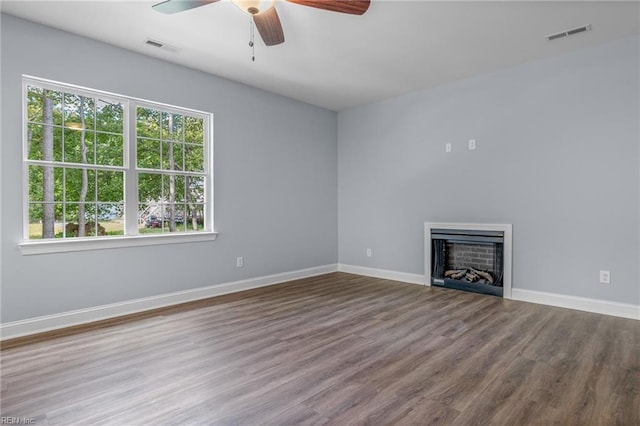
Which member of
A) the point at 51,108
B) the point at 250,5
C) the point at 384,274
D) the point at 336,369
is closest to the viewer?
the point at 250,5

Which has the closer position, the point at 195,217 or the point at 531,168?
the point at 531,168

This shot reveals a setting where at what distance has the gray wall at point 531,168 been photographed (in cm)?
360

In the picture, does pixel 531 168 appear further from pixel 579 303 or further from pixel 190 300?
pixel 190 300

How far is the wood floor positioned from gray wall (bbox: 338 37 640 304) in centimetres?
69

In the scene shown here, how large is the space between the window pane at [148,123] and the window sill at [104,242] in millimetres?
1166

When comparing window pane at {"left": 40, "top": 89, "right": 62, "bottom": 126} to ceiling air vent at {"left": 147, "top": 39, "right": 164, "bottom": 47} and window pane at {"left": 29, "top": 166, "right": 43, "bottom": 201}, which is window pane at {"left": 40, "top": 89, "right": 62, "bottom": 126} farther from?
ceiling air vent at {"left": 147, "top": 39, "right": 164, "bottom": 47}

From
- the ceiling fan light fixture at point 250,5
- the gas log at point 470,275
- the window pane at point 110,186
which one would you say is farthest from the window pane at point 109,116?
the gas log at point 470,275

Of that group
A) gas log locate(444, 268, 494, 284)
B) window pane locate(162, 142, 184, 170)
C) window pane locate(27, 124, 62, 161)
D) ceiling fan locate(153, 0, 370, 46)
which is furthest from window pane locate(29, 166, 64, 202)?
gas log locate(444, 268, 494, 284)

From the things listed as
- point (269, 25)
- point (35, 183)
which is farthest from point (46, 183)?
point (269, 25)

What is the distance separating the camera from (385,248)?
5.58m

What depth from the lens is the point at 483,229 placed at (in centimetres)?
455

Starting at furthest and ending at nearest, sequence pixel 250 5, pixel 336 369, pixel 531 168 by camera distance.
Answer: pixel 531 168, pixel 336 369, pixel 250 5

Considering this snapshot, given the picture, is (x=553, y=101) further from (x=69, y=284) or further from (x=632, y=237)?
(x=69, y=284)

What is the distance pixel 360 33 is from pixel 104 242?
128 inches
